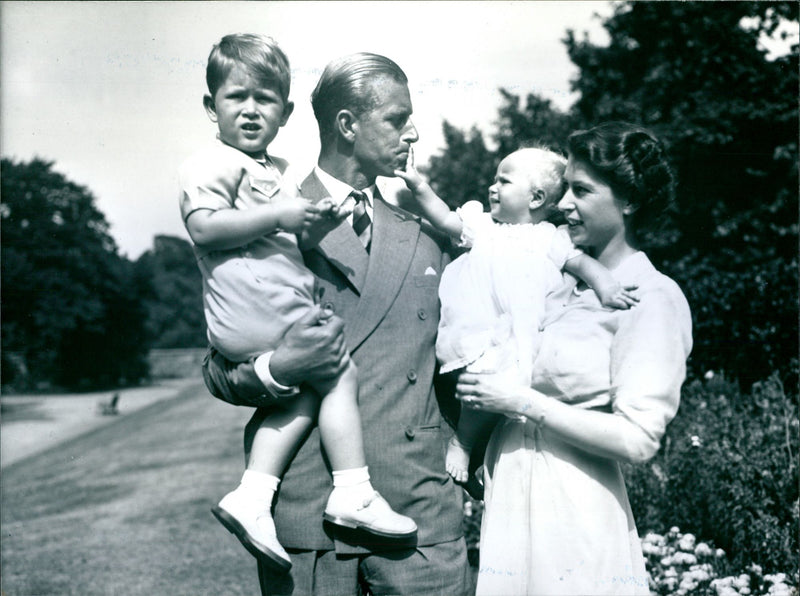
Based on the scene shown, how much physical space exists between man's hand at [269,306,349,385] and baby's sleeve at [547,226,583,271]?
805 mm

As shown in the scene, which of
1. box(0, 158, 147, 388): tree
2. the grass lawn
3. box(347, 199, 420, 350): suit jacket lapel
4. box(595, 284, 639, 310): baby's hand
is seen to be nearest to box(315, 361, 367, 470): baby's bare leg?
box(347, 199, 420, 350): suit jacket lapel

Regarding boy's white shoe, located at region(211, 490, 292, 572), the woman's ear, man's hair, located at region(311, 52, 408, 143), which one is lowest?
boy's white shoe, located at region(211, 490, 292, 572)

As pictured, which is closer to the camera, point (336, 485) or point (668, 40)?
point (336, 485)

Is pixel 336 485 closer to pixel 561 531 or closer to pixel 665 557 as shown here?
pixel 561 531

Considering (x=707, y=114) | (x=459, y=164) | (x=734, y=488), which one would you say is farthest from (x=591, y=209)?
(x=459, y=164)

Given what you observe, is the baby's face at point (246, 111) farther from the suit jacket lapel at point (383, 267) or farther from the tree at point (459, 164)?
the tree at point (459, 164)

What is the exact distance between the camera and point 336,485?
2715 mm

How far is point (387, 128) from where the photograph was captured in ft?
9.64

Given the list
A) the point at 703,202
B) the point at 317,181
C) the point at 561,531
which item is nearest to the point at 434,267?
the point at 317,181

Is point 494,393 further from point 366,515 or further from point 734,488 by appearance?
point 734,488

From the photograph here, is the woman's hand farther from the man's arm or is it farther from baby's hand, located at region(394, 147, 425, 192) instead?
baby's hand, located at region(394, 147, 425, 192)

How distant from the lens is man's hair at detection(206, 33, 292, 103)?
2758 millimetres

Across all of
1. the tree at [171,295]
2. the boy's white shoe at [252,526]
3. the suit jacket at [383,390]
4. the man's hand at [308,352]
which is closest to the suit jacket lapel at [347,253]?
the suit jacket at [383,390]

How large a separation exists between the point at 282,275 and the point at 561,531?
1.22 meters
